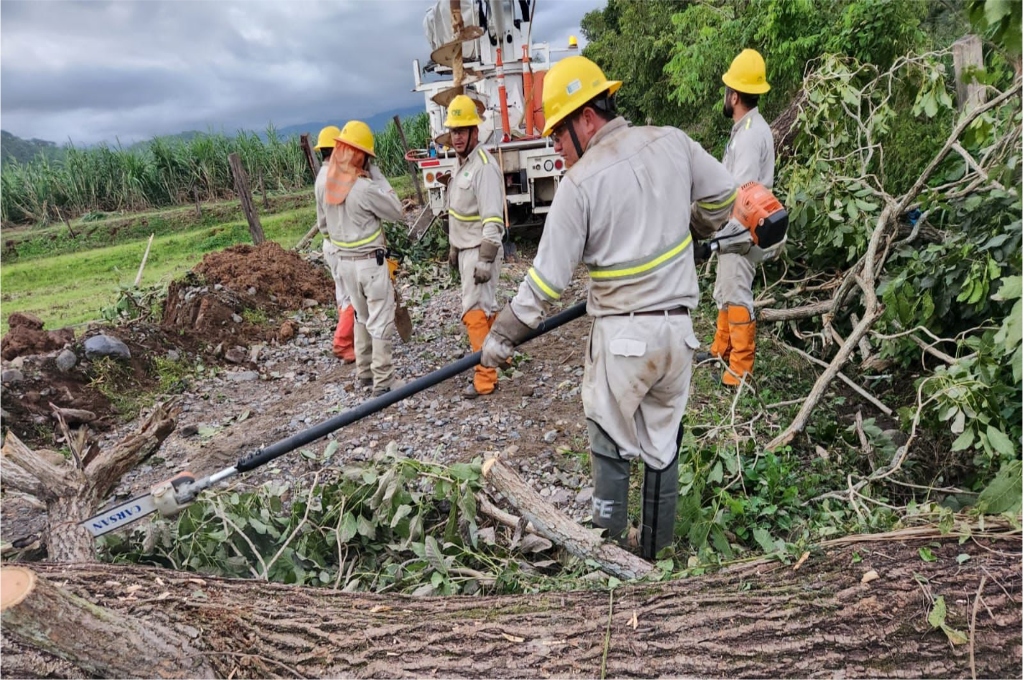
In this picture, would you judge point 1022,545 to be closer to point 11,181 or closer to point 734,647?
point 734,647

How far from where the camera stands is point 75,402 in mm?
4992

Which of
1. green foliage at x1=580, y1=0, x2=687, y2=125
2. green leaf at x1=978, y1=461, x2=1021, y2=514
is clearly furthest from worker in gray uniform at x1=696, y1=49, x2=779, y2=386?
green foliage at x1=580, y1=0, x2=687, y2=125

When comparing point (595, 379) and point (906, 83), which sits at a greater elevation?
point (906, 83)

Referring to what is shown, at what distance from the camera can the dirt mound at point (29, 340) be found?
540 cm

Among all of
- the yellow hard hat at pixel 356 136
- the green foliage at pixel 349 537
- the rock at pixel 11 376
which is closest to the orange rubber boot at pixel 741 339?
the green foliage at pixel 349 537

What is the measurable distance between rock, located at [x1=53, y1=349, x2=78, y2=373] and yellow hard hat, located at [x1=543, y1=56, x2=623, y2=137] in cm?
485

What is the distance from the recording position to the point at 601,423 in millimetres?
2621

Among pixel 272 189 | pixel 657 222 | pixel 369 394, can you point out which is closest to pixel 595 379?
pixel 657 222

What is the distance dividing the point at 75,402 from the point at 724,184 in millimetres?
5059

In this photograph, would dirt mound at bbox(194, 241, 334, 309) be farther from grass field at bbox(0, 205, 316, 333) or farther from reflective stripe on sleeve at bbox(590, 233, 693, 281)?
reflective stripe on sleeve at bbox(590, 233, 693, 281)

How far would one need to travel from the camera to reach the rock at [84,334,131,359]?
5391mm

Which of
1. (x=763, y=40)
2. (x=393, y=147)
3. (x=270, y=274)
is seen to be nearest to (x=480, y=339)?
(x=270, y=274)

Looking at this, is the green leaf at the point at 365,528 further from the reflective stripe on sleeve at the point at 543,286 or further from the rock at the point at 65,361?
the rock at the point at 65,361

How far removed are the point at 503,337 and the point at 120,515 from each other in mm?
1814
